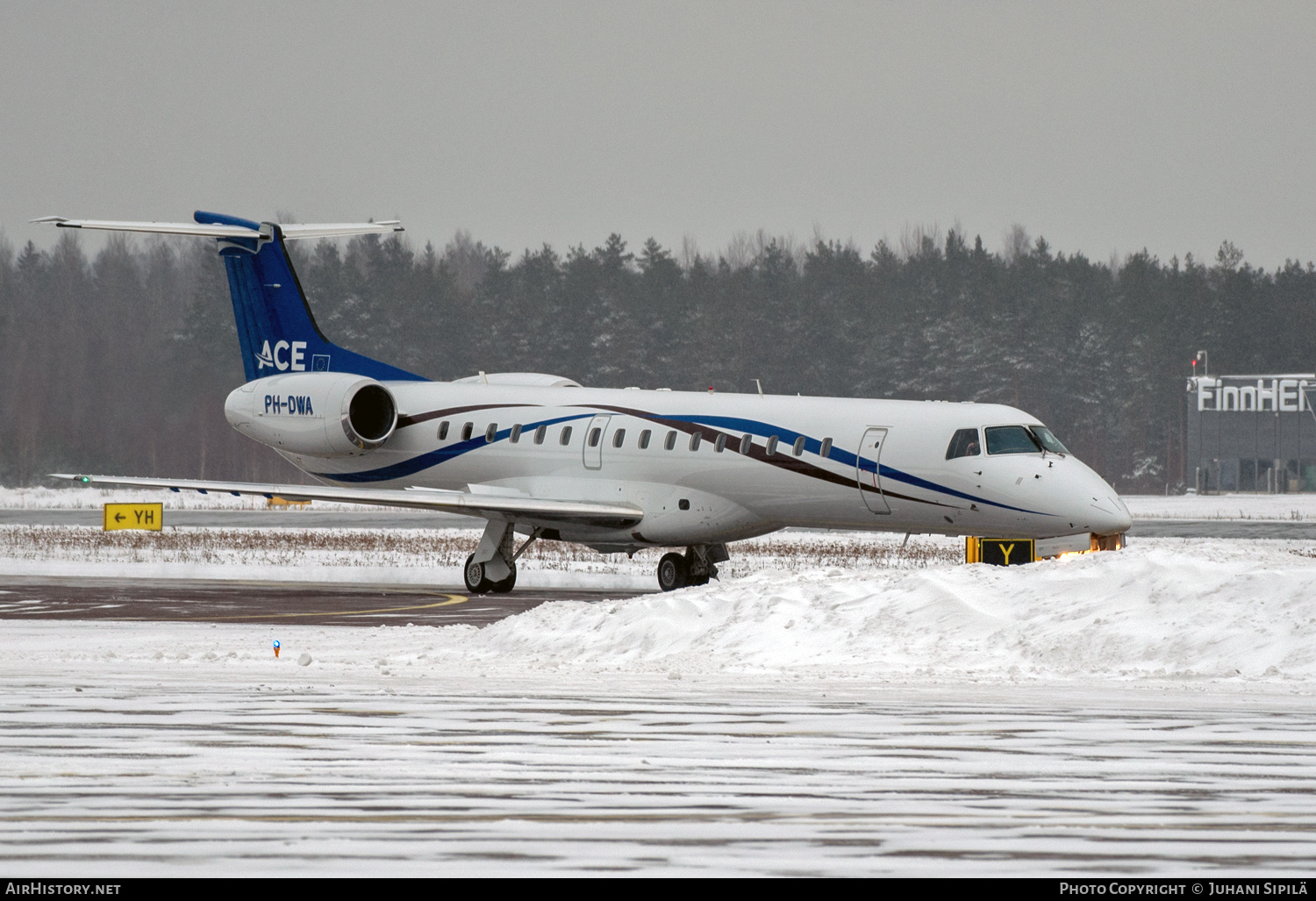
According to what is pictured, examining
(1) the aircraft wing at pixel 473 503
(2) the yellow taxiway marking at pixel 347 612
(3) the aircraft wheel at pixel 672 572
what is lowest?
(2) the yellow taxiway marking at pixel 347 612

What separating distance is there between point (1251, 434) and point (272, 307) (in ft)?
194

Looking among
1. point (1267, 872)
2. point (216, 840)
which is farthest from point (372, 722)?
point (1267, 872)

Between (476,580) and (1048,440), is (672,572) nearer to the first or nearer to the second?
(476,580)

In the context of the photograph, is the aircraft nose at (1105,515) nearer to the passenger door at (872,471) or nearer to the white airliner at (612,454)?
the white airliner at (612,454)

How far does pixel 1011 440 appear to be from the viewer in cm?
2288

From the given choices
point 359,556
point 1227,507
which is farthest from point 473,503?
point 1227,507

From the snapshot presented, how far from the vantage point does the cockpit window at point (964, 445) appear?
22.8m

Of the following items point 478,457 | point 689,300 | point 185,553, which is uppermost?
point 689,300

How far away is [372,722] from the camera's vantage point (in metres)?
10.5

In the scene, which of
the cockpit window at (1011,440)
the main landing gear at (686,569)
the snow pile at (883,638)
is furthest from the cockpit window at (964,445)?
the snow pile at (883,638)

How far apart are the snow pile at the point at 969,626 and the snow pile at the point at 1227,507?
123 ft

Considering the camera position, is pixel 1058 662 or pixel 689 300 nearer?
pixel 1058 662
